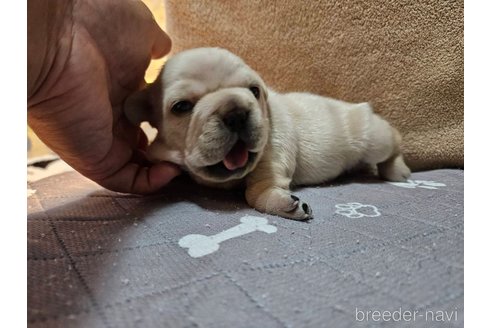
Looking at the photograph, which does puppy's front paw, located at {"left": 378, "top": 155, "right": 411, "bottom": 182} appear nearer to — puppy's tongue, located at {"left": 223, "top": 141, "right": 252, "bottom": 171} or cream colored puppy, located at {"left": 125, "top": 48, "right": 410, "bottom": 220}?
cream colored puppy, located at {"left": 125, "top": 48, "right": 410, "bottom": 220}

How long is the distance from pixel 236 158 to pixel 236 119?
4.8 inches

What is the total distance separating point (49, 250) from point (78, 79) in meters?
0.45

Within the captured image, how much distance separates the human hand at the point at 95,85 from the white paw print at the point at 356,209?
48 centimetres

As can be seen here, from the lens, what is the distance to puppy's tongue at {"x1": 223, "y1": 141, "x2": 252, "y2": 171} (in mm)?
1215

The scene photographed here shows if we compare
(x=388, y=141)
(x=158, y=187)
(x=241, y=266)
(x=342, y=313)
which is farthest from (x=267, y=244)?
(x=388, y=141)

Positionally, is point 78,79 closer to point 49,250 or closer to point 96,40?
point 96,40

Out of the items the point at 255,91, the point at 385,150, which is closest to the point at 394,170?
the point at 385,150

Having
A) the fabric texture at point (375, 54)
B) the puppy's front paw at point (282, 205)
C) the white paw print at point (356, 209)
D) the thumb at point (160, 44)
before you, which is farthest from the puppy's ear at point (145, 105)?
the fabric texture at point (375, 54)

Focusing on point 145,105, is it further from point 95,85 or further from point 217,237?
point 217,237

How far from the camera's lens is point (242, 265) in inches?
31.0

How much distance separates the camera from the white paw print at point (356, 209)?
1062mm

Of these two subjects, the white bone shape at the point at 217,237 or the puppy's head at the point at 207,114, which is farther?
the puppy's head at the point at 207,114

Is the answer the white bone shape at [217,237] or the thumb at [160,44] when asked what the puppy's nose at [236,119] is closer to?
the white bone shape at [217,237]
